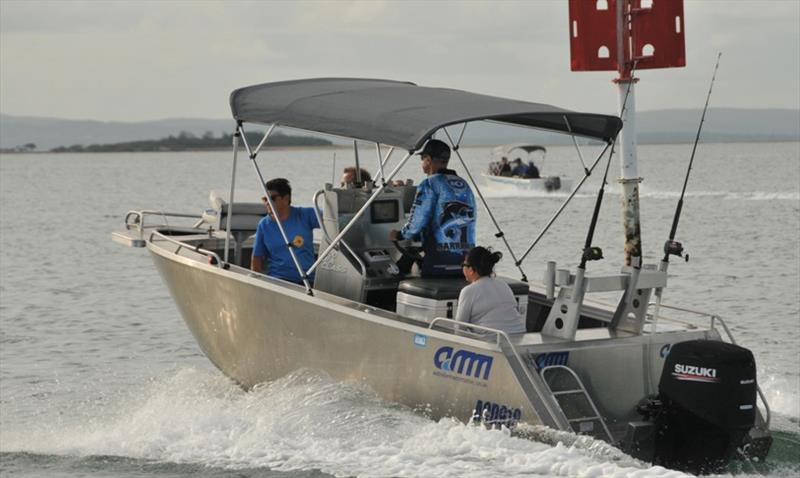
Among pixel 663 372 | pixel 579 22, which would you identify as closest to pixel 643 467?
pixel 663 372

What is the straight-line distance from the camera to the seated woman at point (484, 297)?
7277 millimetres

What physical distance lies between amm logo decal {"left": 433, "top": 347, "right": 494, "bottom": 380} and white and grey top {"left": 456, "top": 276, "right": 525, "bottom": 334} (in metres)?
0.28

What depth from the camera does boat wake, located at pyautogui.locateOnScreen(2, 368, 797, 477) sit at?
661 cm

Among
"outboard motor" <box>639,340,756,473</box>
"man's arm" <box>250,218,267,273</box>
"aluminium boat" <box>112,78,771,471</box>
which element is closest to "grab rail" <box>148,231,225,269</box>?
"aluminium boat" <box>112,78,771,471</box>

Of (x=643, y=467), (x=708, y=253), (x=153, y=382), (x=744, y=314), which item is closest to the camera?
(x=643, y=467)

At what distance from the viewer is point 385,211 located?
8727 millimetres

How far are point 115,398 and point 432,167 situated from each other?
394 centimetres

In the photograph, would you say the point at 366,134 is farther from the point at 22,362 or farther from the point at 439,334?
A: the point at 22,362

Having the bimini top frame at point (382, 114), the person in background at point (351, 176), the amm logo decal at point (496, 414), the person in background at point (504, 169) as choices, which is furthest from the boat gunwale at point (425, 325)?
the person in background at point (504, 169)

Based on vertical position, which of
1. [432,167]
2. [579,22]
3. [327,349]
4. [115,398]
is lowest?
[115,398]

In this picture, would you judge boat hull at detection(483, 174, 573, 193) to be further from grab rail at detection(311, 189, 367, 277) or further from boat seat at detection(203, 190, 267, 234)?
grab rail at detection(311, 189, 367, 277)

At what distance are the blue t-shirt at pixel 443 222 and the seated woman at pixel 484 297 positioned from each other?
0.63m

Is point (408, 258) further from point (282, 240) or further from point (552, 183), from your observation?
point (552, 183)

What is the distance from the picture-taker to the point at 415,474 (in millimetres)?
6629
